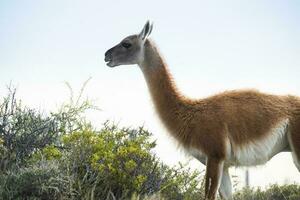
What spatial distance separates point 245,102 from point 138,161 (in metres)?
2.16

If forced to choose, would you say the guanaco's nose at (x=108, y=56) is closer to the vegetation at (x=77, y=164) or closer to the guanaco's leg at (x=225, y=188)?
the vegetation at (x=77, y=164)

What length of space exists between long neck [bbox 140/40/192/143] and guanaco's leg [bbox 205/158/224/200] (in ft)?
2.37

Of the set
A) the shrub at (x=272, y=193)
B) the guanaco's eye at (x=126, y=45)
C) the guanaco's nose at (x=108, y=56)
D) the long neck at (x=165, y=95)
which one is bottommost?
the shrub at (x=272, y=193)

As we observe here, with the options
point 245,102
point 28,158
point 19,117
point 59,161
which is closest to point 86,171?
point 59,161

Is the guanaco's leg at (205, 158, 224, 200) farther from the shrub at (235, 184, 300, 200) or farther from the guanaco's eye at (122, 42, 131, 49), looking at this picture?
the guanaco's eye at (122, 42, 131, 49)

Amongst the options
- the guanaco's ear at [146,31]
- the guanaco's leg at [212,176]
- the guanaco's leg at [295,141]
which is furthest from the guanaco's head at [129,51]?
the guanaco's leg at [295,141]

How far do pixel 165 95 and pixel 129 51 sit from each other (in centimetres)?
131

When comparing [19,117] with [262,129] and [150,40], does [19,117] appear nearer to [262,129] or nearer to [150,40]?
[150,40]

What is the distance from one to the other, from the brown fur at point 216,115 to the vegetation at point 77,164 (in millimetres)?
592

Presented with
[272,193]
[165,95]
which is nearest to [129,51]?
[165,95]

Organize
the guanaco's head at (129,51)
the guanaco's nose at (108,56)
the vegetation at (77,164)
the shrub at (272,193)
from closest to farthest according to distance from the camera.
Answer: the vegetation at (77,164), the guanaco's head at (129,51), the guanaco's nose at (108,56), the shrub at (272,193)

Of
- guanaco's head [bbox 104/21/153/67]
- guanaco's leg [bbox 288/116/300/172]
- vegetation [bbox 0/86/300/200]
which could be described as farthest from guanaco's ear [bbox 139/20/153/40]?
guanaco's leg [bbox 288/116/300/172]

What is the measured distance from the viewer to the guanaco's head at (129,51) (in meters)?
9.37

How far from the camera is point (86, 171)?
7664 millimetres
